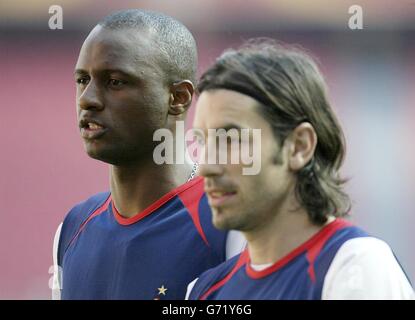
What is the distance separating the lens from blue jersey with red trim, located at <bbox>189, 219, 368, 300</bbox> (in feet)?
4.84

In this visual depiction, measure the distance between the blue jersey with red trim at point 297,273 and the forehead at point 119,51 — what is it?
0.62 metres

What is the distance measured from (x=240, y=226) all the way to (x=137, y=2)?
115 inches

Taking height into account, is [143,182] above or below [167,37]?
below

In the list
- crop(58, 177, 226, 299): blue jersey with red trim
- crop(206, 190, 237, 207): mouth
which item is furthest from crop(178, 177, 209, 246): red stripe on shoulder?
crop(206, 190, 237, 207): mouth

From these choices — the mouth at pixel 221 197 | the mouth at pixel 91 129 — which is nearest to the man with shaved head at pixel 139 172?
the mouth at pixel 91 129

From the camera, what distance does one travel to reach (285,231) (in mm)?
1546

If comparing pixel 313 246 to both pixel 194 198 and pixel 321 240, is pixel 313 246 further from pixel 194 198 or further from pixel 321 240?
pixel 194 198

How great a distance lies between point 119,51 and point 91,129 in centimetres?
20

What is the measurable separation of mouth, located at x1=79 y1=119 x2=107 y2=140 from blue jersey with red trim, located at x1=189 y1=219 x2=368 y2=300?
0.54m

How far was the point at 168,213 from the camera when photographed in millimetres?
2115

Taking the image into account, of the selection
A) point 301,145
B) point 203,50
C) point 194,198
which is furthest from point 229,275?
point 203,50

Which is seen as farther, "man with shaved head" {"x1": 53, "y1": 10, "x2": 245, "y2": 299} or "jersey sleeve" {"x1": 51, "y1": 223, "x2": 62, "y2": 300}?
"jersey sleeve" {"x1": 51, "y1": 223, "x2": 62, "y2": 300}

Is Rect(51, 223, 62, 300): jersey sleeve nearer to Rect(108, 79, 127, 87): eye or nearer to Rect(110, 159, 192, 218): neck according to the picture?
Rect(110, 159, 192, 218): neck
